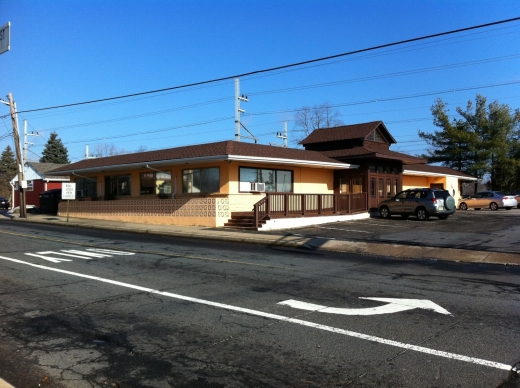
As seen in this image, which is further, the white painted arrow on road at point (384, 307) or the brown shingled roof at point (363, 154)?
the brown shingled roof at point (363, 154)

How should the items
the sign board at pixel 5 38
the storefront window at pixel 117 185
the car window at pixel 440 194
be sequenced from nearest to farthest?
the sign board at pixel 5 38 < the car window at pixel 440 194 < the storefront window at pixel 117 185

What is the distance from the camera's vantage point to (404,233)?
1789 centimetres

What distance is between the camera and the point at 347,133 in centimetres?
2983

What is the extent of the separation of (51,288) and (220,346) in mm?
4622

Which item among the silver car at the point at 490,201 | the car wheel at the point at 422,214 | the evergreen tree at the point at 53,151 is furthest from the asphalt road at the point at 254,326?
the evergreen tree at the point at 53,151

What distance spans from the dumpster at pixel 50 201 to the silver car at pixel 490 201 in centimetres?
3320

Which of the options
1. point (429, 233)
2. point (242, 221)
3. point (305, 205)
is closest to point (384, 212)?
point (305, 205)

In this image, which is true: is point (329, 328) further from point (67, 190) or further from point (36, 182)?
point (36, 182)

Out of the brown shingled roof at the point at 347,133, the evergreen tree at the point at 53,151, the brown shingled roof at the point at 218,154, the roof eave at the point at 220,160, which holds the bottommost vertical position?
the roof eave at the point at 220,160

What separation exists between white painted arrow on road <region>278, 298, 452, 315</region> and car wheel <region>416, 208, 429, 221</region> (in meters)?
17.5

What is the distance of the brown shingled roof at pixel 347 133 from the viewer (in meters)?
29.0

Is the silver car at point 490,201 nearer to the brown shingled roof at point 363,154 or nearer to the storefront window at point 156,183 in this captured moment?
the brown shingled roof at point 363,154

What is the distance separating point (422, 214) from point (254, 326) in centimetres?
1996

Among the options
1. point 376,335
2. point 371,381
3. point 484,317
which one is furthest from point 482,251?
point 371,381
